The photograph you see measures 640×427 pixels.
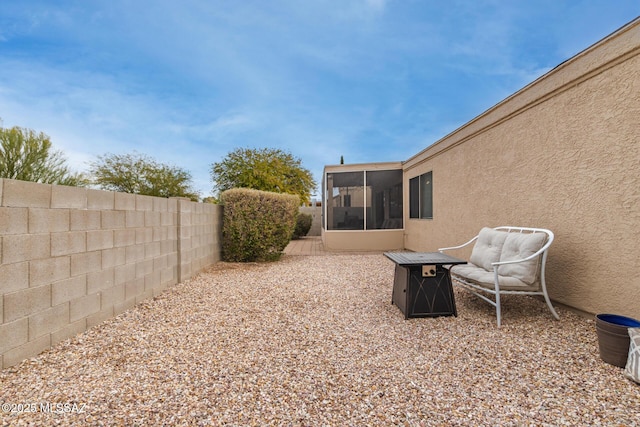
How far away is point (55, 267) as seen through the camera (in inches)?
97.5

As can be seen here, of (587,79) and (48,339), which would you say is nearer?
(48,339)

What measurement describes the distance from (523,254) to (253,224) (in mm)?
5237

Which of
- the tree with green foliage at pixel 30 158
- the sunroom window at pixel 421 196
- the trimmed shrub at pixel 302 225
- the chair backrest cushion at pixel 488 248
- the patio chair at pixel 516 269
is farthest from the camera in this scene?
the trimmed shrub at pixel 302 225

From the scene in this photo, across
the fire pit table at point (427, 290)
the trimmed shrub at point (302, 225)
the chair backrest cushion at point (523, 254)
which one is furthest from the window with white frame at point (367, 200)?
the fire pit table at point (427, 290)

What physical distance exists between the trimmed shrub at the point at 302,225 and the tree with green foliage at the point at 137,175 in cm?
563

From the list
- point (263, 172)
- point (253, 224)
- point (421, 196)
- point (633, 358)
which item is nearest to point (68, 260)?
point (253, 224)

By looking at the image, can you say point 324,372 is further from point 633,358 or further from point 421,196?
point 421,196

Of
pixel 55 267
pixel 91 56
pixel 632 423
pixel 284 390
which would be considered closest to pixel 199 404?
pixel 284 390

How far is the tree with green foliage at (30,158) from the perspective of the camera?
351 inches

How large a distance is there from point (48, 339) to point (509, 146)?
5742mm

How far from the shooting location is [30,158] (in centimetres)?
930

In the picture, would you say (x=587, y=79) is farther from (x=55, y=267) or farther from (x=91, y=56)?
(x=91, y=56)

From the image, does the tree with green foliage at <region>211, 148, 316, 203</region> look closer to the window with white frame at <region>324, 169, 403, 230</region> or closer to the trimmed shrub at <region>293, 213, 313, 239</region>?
the trimmed shrub at <region>293, 213, 313, 239</region>

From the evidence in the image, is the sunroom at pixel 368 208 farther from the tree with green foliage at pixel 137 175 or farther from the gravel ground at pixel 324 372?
the tree with green foliage at pixel 137 175
